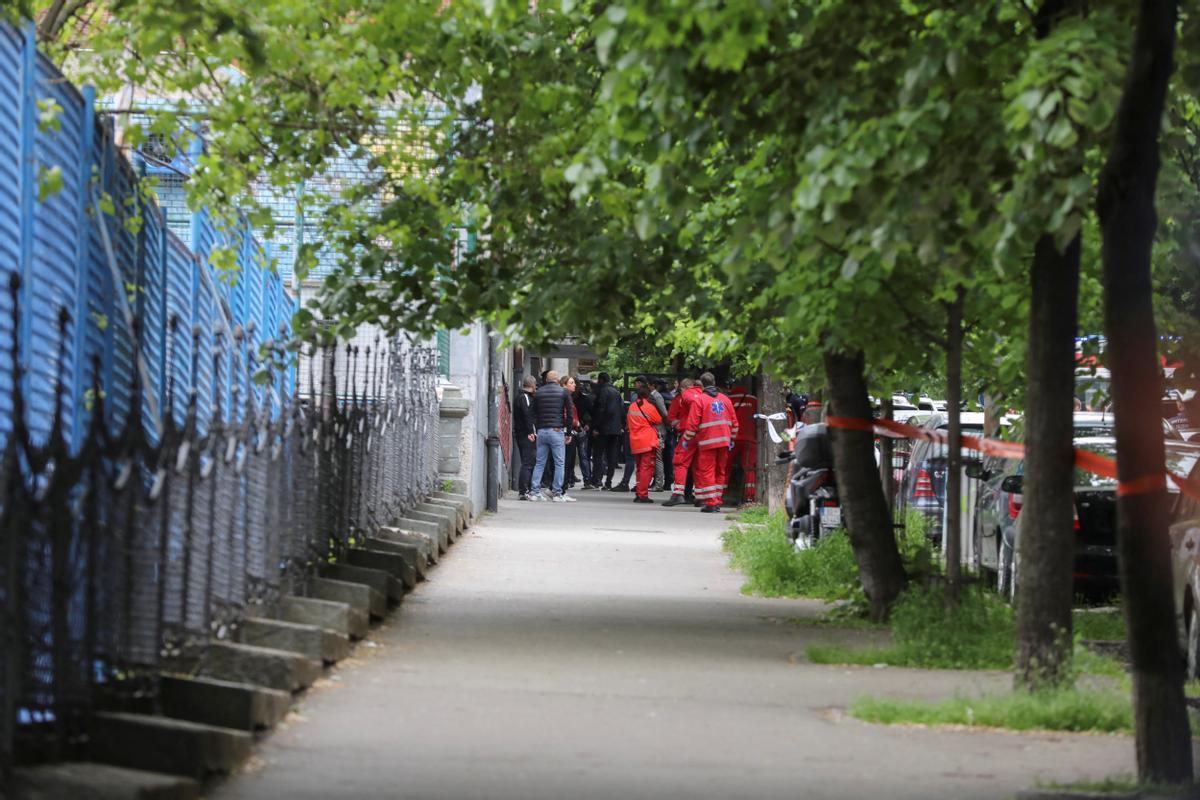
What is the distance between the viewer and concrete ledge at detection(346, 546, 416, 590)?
45.6ft

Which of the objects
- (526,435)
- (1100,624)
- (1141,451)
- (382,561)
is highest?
(526,435)

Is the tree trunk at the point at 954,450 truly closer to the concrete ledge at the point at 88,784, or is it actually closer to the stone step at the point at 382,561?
the stone step at the point at 382,561

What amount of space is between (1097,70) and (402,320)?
636cm

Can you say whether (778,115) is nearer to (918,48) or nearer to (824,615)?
(918,48)

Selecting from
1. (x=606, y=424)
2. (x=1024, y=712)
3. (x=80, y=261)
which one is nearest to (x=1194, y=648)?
(x=1024, y=712)

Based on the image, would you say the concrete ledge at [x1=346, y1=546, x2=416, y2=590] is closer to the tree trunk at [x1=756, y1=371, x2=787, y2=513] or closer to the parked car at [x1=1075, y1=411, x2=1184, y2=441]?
the parked car at [x1=1075, y1=411, x2=1184, y2=441]

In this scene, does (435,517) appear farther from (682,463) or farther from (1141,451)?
(682,463)

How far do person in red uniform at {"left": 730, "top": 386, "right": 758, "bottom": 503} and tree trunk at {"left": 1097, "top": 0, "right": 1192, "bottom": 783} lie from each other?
24.8m

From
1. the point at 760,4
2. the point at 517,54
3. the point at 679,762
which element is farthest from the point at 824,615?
the point at 760,4

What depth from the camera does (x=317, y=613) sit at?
11188 mm

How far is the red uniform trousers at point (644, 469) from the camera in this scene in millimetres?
33875

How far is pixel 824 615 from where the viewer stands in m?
15.0

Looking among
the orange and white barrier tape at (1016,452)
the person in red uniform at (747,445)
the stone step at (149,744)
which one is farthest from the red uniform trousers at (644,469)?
the stone step at (149,744)

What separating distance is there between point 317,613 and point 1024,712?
3.99 m
